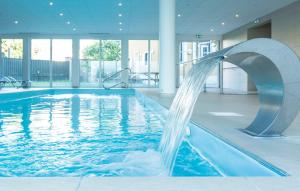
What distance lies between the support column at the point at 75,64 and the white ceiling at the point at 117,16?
1312 millimetres

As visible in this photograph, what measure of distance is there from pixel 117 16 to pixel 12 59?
27.9ft

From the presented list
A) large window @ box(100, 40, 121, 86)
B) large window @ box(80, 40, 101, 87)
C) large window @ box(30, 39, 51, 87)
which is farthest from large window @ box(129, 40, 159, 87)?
large window @ box(30, 39, 51, 87)

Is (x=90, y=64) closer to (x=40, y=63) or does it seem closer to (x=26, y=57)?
(x=40, y=63)

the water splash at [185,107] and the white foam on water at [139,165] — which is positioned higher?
the water splash at [185,107]

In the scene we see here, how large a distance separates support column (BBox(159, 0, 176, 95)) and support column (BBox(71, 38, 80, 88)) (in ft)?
33.1

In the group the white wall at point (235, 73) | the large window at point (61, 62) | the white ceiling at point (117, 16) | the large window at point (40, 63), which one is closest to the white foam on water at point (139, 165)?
the white ceiling at point (117, 16)

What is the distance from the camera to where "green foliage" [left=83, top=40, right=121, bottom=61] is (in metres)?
20.0

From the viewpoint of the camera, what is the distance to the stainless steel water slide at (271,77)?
300 centimetres

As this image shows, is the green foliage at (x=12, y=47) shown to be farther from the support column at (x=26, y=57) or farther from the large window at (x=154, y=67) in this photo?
the large window at (x=154, y=67)

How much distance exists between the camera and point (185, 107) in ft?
11.2

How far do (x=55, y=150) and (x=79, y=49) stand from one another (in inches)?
650

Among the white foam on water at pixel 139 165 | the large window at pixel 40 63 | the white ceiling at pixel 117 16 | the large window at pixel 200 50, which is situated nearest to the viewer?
the white foam on water at pixel 139 165

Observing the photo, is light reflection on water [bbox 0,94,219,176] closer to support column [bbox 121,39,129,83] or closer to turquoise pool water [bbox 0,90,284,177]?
turquoise pool water [bbox 0,90,284,177]

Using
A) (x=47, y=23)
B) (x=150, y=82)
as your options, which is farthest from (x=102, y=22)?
(x=150, y=82)
